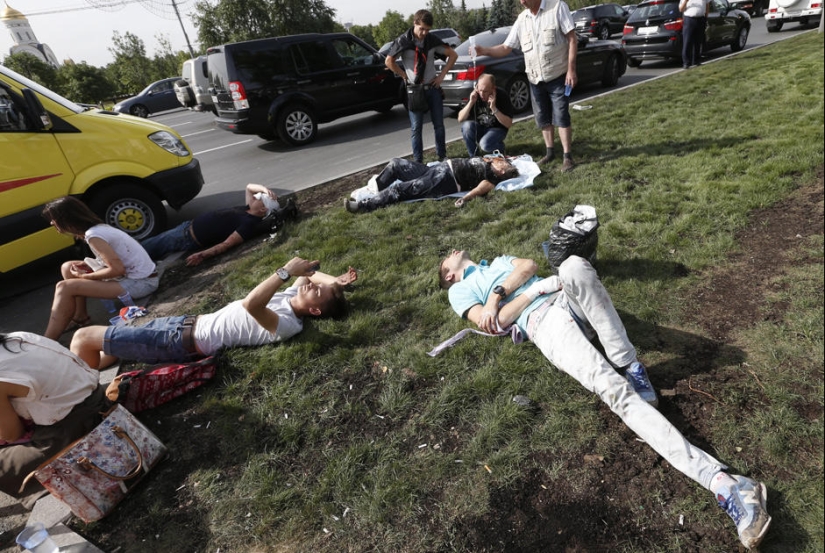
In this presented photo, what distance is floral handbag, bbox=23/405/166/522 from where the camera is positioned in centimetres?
232

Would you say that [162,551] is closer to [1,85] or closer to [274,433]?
[274,433]

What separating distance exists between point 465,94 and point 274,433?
7.92 meters

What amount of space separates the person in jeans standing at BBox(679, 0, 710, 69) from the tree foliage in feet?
94.7

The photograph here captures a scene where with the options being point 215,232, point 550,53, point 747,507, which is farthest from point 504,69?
point 747,507

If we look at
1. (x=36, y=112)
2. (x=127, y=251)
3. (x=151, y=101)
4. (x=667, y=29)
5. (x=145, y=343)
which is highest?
(x=36, y=112)

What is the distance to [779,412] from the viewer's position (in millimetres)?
2260

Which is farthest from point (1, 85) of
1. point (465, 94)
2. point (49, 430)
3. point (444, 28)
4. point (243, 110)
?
point (444, 28)

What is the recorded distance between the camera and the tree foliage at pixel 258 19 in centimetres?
3294

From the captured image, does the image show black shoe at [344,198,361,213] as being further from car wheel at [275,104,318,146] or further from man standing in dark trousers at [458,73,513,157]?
car wheel at [275,104,318,146]

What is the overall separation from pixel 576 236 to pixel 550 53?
10.7ft

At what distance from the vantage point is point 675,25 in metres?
12.0

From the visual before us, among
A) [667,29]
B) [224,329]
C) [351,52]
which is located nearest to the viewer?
[224,329]

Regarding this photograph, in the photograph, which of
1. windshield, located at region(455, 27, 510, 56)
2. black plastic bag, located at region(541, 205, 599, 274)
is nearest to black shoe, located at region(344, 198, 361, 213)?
black plastic bag, located at region(541, 205, 599, 274)

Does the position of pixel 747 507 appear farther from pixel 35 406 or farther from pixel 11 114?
pixel 11 114
